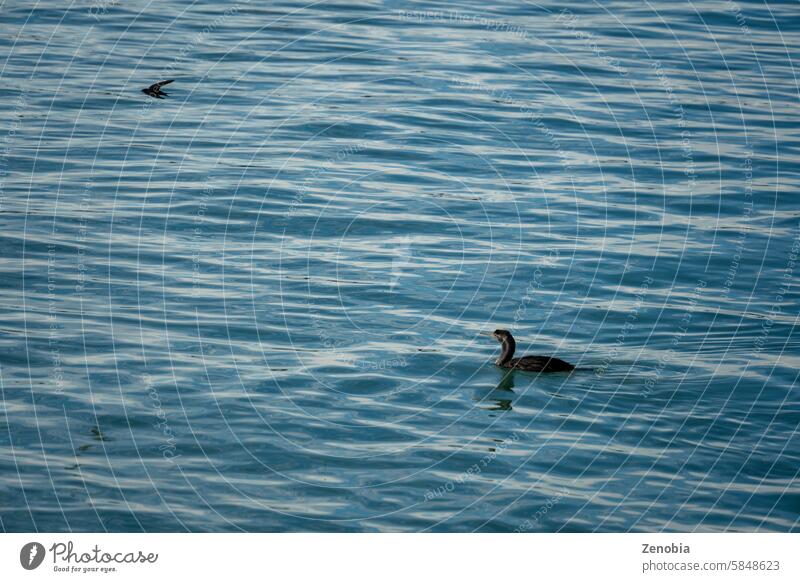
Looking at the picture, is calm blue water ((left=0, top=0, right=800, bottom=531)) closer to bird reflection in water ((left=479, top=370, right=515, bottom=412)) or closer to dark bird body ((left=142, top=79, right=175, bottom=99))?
bird reflection in water ((left=479, top=370, right=515, bottom=412))

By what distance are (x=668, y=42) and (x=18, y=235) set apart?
1767 centimetres

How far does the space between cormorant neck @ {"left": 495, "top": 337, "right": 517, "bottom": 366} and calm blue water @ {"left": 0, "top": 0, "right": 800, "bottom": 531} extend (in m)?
0.22

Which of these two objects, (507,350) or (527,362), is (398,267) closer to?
(507,350)

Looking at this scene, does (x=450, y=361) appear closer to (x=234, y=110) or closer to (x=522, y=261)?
(x=522, y=261)

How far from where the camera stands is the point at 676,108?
2772 centimetres

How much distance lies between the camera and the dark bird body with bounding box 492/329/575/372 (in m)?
16.2

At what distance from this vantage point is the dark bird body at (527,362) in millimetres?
16219
